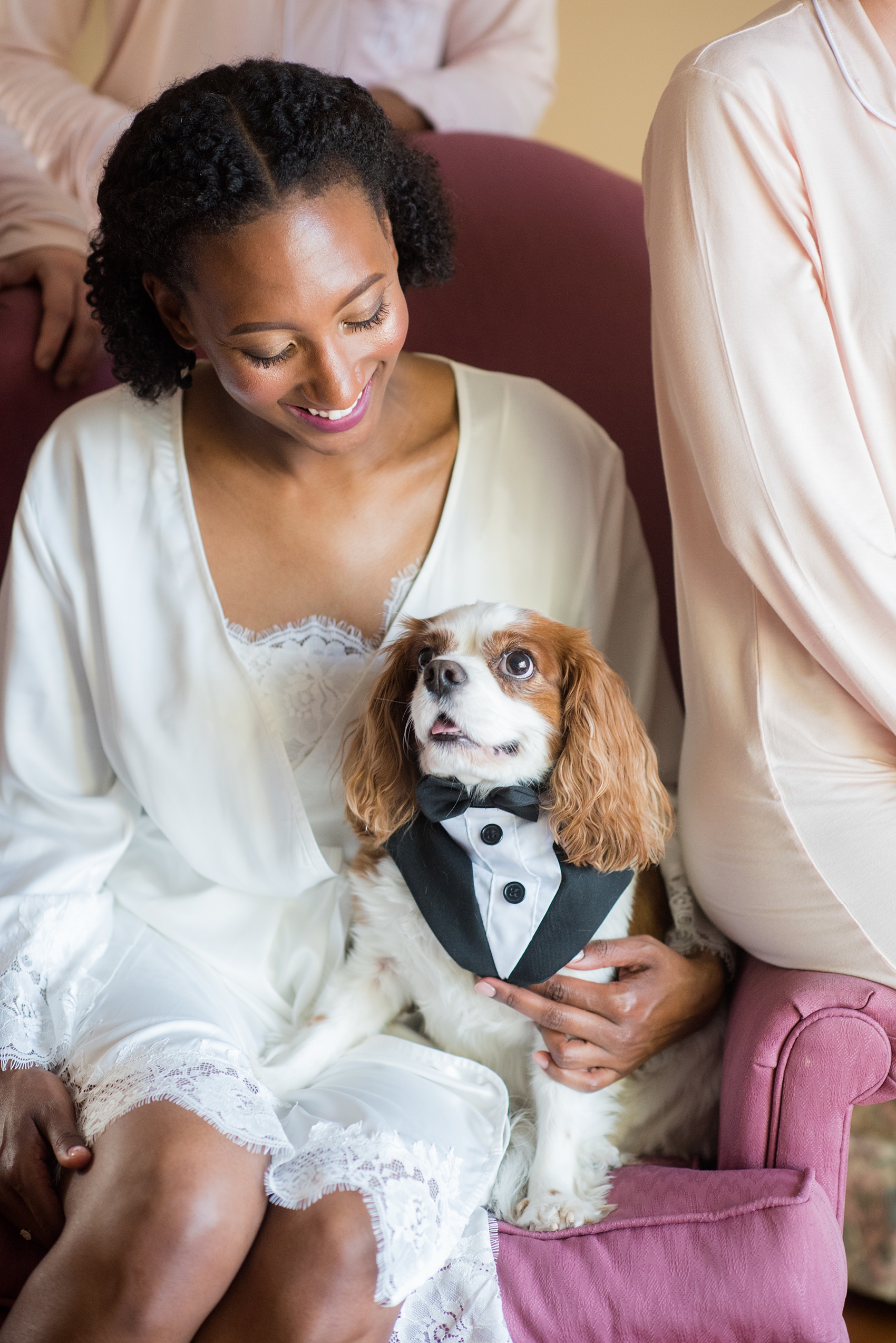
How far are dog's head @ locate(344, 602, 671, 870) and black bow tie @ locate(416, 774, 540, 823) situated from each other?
0.02m

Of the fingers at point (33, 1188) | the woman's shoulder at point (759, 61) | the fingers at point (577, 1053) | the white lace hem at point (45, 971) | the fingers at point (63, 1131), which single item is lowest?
the fingers at point (33, 1188)

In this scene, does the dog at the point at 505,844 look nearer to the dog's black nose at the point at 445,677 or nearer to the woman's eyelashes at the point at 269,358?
the dog's black nose at the point at 445,677

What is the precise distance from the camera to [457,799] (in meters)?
1.29

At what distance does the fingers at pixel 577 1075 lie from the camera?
1.36m

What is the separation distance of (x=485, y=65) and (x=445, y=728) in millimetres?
1628

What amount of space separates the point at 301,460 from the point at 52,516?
1.21ft

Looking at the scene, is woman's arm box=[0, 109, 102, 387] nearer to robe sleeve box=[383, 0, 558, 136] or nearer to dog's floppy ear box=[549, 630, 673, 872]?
robe sleeve box=[383, 0, 558, 136]

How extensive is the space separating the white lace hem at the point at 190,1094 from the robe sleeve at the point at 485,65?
6.18 feet

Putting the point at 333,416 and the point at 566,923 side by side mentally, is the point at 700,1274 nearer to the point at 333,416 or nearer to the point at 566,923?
the point at 566,923

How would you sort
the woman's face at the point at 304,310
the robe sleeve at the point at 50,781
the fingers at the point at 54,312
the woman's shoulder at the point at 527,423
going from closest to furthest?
the woman's face at the point at 304,310 < the robe sleeve at the point at 50,781 < the woman's shoulder at the point at 527,423 < the fingers at the point at 54,312

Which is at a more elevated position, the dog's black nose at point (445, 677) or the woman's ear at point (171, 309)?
the woman's ear at point (171, 309)

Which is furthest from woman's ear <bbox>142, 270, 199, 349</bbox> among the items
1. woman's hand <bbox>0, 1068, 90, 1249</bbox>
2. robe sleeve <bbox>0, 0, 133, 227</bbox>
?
woman's hand <bbox>0, 1068, 90, 1249</bbox>

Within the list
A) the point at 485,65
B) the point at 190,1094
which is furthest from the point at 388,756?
the point at 485,65

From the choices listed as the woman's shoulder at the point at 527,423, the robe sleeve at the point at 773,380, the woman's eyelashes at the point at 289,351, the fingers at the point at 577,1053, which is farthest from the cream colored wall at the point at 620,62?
the fingers at the point at 577,1053
